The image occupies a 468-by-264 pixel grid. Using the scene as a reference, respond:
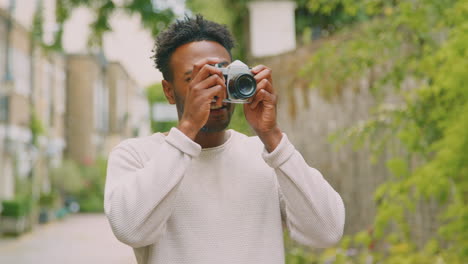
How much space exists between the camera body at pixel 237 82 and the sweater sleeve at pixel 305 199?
0.55 feet

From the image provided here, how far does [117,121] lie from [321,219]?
37.9 metres

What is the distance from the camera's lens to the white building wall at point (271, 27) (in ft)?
22.7

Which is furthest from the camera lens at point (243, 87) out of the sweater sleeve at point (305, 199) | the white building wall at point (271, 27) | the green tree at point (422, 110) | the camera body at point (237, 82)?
the white building wall at point (271, 27)

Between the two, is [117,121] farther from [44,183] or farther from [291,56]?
[291,56]

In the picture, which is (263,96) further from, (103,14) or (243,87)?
(103,14)

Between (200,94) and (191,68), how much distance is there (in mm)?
142

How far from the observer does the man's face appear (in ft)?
5.74

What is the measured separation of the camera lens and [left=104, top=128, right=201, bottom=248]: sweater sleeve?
0.59 ft

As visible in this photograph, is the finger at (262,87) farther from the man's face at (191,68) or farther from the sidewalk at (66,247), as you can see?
the sidewalk at (66,247)

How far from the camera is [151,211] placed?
5.21ft

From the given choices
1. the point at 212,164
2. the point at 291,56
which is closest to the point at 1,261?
the point at 291,56

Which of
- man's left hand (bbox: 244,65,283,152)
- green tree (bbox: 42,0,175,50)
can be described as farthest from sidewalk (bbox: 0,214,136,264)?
man's left hand (bbox: 244,65,283,152)

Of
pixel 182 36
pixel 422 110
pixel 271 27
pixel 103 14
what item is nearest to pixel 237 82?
pixel 182 36

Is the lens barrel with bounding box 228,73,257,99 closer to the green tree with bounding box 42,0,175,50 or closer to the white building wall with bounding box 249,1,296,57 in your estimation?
the white building wall with bounding box 249,1,296,57
